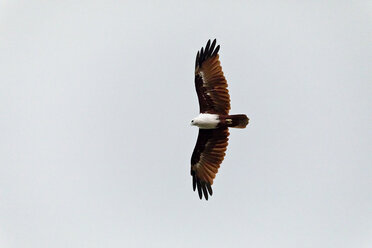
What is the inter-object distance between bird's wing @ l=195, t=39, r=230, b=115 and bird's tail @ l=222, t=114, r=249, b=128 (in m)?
0.34

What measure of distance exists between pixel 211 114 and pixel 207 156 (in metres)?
1.35

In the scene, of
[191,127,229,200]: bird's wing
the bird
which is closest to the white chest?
the bird

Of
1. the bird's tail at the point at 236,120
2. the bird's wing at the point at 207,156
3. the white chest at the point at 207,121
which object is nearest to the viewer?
the bird's tail at the point at 236,120

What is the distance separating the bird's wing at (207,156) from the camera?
58.6ft

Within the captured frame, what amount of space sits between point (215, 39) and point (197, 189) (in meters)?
4.19

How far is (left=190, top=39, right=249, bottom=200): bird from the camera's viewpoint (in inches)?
680

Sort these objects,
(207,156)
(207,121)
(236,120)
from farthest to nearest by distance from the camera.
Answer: (207,156) → (207,121) → (236,120)

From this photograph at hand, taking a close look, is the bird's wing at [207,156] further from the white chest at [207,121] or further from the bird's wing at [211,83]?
the bird's wing at [211,83]

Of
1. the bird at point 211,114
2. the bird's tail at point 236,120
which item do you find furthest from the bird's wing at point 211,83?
the bird's tail at point 236,120

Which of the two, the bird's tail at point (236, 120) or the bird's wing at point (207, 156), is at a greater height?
the bird's tail at point (236, 120)

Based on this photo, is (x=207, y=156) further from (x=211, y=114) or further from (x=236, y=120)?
(x=236, y=120)

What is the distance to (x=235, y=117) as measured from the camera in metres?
17.0

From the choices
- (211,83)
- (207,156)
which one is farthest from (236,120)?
(207,156)

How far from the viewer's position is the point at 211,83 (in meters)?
17.4
